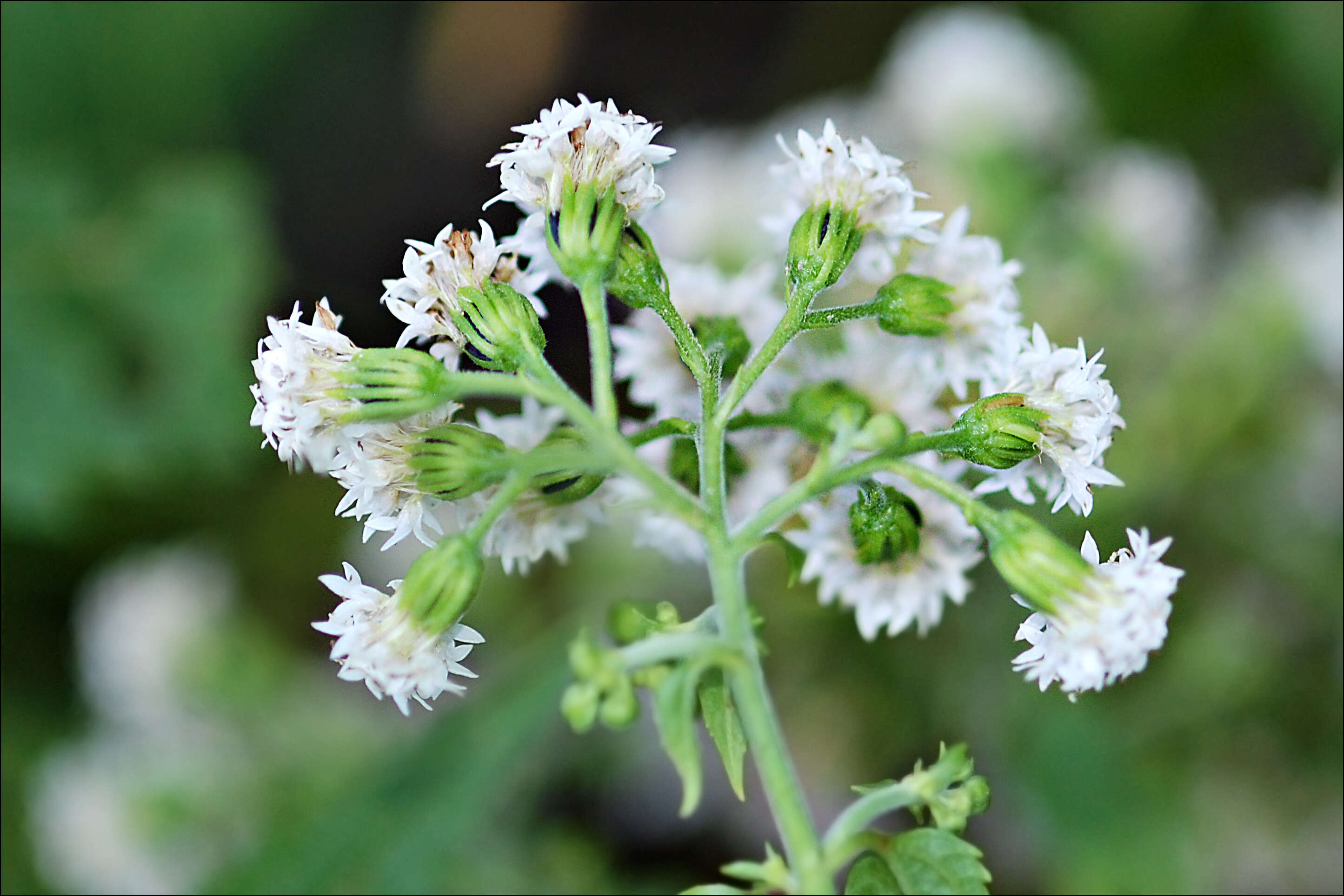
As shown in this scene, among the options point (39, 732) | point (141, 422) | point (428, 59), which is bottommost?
point (39, 732)

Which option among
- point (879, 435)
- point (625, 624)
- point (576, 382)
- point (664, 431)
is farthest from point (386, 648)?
point (576, 382)

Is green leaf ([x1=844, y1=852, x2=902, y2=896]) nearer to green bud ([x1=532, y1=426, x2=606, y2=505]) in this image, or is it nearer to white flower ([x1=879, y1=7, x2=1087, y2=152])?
green bud ([x1=532, y1=426, x2=606, y2=505])

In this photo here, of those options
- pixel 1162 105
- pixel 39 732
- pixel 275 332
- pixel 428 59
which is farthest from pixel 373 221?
pixel 275 332

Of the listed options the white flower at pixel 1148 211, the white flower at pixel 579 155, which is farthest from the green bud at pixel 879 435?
the white flower at pixel 1148 211

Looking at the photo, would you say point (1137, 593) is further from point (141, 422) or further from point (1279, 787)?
point (141, 422)

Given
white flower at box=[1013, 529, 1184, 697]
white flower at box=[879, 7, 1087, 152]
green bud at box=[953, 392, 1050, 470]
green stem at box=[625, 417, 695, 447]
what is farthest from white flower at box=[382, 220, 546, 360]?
white flower at box=[879, 7, 1087, 152]

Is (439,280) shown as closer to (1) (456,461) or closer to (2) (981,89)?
(1) (456,461)
